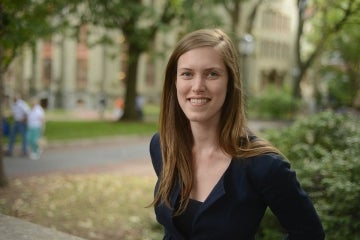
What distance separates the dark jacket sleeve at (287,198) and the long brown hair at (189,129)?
9 cm

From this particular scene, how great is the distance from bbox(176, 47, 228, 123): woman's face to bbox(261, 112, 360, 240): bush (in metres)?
2.90

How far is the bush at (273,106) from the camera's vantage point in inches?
1435

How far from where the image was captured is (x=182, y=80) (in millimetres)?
2342

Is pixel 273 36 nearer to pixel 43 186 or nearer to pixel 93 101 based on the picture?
pixel 93 101

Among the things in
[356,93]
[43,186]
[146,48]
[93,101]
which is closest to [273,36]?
[93,101]

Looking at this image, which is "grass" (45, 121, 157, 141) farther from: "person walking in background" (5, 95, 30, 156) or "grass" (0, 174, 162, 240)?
"grass" (0, 174, 162, 240)

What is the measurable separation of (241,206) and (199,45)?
74 centimetres

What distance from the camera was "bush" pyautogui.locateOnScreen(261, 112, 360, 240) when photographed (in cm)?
484

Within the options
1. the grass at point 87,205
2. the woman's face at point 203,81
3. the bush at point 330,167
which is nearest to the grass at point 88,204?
the grass at point 87,205

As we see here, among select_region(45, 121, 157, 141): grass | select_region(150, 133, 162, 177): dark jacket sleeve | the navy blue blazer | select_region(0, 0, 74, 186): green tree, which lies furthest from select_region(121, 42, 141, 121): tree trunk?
the navy blue blazer

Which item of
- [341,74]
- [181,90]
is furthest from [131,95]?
[181,90]

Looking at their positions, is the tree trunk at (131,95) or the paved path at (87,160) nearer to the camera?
the paved path at (87,160)

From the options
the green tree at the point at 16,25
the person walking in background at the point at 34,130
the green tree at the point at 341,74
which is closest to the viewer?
the green tree at the point at 16,25

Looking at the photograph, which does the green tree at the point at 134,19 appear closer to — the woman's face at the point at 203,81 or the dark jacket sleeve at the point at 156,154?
the dark jacket sleeve at the point at 156,154
